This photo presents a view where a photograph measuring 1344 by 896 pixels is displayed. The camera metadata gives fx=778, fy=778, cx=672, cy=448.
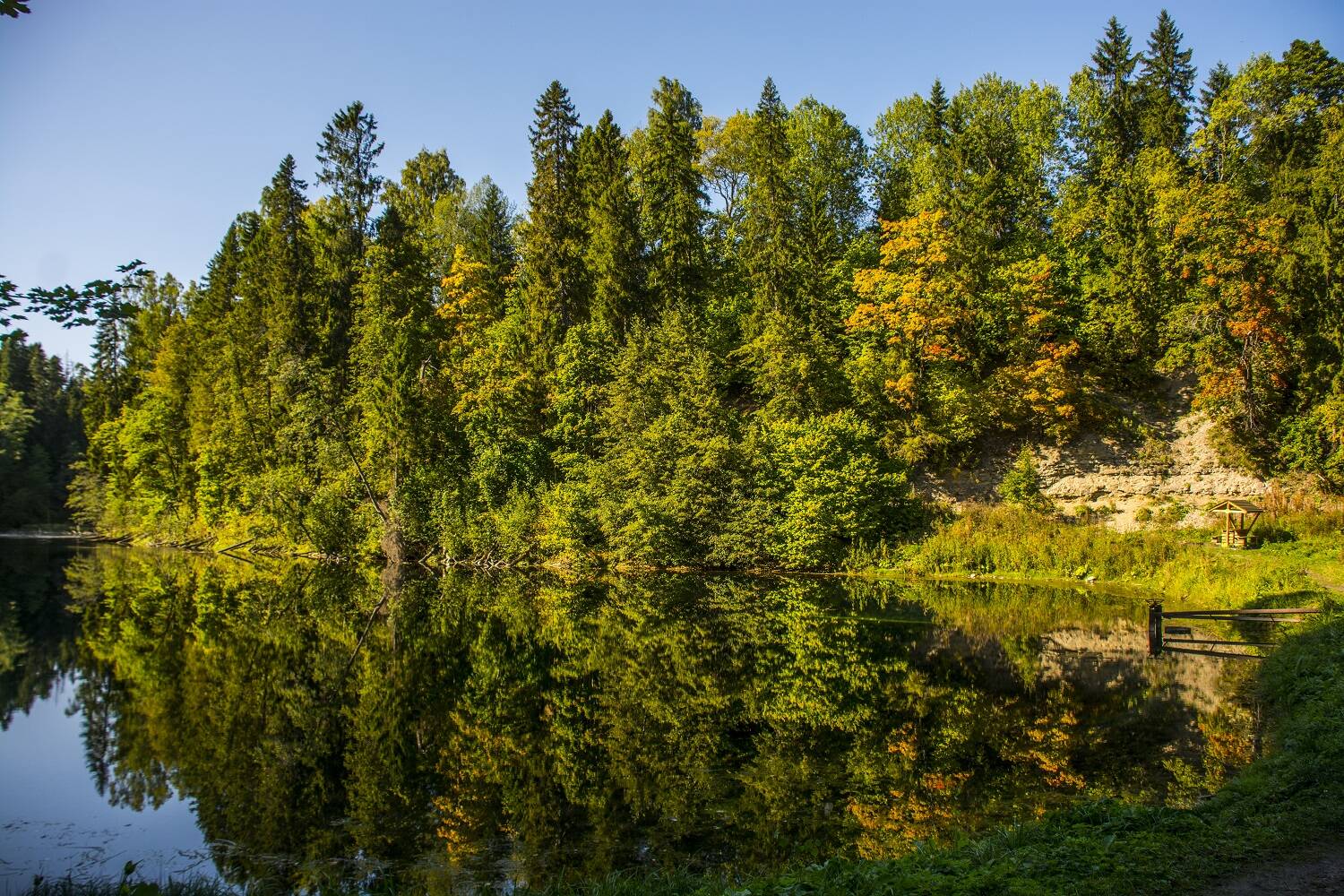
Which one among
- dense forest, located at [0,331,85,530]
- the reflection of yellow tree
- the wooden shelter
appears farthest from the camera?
dense forest, located at [0,331,85,530]

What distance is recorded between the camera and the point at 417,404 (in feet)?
124

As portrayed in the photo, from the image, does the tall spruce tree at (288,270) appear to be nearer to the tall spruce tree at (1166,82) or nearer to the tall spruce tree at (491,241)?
the tall spruce tree at (491,241)

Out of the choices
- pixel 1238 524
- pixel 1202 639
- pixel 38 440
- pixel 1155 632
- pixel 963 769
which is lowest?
pixel 963 769

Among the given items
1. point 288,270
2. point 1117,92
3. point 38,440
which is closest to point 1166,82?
point 1117,92

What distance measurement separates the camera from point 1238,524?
27.6 metres

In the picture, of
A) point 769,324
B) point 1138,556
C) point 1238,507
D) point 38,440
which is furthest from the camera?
point 38,440

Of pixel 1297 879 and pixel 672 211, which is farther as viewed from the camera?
pixel 672 211

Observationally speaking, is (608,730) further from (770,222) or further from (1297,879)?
(770,222)

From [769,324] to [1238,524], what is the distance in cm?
2024

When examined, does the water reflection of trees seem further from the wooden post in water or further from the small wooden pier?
the small wooden pier

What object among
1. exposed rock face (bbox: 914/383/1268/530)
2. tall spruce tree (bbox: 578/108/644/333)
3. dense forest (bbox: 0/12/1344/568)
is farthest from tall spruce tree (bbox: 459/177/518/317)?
exposed rock face (bbox: 914/383/1268/530)

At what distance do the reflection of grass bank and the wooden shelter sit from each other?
0.59m

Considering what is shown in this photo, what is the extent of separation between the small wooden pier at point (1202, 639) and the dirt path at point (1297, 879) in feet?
37.8

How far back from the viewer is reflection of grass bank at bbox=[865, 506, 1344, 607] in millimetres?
21781
